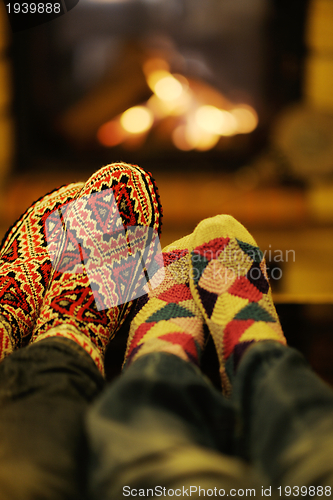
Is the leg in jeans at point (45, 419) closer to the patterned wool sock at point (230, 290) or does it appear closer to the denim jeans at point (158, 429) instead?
the denim jeans at point (158, 429)

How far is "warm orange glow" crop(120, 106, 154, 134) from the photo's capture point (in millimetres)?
1657

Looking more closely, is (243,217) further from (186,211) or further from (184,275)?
(184,275)

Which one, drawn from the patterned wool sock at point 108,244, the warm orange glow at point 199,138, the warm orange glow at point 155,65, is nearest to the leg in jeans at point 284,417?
the patterned wool sock at point 108,244

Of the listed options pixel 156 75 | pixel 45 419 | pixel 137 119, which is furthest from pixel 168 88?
pixel 45 419

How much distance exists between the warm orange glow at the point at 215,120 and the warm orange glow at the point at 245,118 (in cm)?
2

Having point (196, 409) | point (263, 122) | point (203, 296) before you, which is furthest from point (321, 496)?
point (263, 122)

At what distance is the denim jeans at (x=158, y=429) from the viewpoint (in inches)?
9.0

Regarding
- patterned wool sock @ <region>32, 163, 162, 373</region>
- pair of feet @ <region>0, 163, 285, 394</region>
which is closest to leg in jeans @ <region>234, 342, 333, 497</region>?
pair of feet @ <region>0, 163, 285, 394</region>

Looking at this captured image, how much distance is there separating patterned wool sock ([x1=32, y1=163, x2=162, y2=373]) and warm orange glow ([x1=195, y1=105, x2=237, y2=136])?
3.28 ft

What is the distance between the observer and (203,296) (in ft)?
2.03

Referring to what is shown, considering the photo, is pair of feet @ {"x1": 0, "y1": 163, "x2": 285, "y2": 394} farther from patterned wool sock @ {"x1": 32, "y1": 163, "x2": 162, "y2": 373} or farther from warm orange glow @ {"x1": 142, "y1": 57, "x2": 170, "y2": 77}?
warm orange glow @ {"x1": 142, "y1": 57, "x2": 170, "y2": 77}

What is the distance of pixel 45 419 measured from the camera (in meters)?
0.29

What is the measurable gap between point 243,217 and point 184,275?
3.28 ft

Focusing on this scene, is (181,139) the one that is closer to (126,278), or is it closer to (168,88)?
(168,88)
